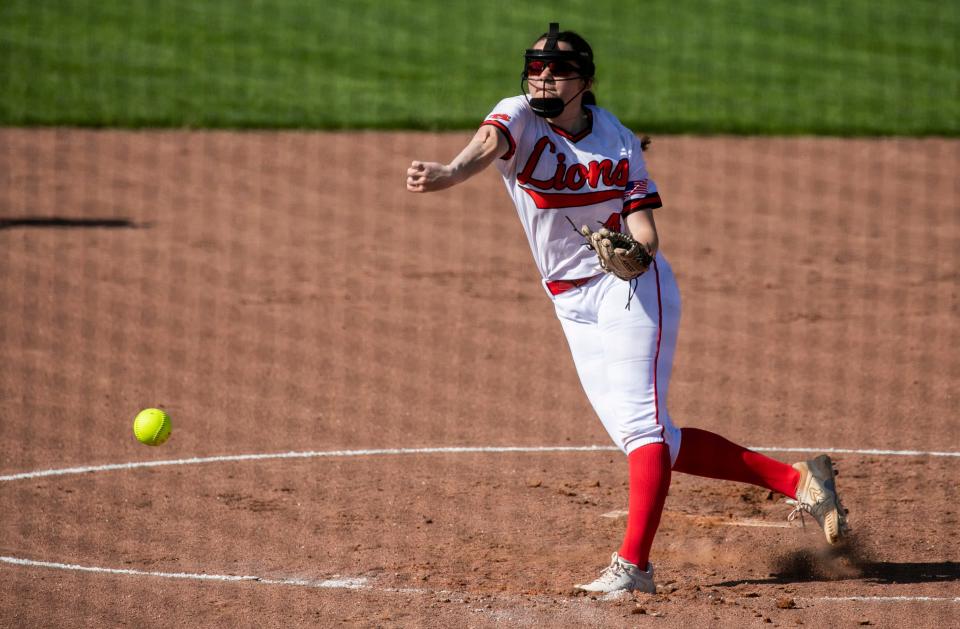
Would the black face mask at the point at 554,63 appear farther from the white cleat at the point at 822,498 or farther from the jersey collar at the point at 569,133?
the white cleat at the point at 822,498

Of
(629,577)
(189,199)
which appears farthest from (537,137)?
(189,199)

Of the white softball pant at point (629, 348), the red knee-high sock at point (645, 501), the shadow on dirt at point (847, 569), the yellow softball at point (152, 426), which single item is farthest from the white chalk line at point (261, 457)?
the shadow on dirt at point (847, 569)

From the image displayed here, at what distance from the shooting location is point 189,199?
40.1ft

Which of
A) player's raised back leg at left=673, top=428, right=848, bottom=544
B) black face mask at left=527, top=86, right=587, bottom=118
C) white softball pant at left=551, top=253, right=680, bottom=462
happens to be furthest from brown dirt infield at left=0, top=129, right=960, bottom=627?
black face mask at left=527, top=86, right=587, bottom=118

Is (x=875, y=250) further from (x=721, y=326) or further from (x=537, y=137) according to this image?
(x=537, y=137)

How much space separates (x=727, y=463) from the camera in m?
5.02

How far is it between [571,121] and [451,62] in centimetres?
1346

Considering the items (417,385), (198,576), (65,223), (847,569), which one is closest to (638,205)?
→ (847,569)

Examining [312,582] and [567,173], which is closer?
[567,173]

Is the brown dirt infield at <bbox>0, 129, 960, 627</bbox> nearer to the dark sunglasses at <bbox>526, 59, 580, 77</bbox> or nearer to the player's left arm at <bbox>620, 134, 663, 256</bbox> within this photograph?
the player's left arm at <bbox>620, 134, 663, 256</bbox>

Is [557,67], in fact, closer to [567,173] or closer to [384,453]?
[567,173]

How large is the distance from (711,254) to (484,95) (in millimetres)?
6199

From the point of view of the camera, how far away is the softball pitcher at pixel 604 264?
4.64 metres

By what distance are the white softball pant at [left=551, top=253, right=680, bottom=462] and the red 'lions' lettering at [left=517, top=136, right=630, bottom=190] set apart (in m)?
0.35
